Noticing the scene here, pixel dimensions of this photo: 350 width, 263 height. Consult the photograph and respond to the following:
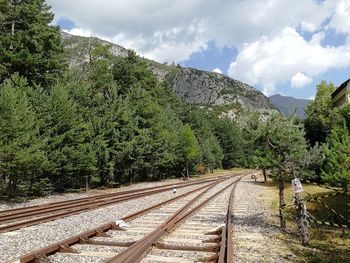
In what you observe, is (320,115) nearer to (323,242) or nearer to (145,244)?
(323,242)

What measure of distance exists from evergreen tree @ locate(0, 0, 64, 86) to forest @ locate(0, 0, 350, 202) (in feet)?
0.32

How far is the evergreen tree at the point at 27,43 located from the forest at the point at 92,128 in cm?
10

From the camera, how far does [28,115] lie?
24.4 meters

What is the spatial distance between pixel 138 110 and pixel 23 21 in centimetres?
1717

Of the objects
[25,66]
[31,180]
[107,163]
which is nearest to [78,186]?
[107,163]

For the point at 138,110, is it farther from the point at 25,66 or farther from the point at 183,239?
the point at 183,239

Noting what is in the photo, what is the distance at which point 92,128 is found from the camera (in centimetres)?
3444

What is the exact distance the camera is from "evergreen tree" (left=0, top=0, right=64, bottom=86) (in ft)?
120

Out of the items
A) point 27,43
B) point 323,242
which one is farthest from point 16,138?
point 27,43

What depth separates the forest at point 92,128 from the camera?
14.2m

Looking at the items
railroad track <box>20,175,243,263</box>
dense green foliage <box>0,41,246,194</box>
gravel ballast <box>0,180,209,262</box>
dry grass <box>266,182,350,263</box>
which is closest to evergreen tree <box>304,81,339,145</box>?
dense green foliage <box>0,41,246,194</box>

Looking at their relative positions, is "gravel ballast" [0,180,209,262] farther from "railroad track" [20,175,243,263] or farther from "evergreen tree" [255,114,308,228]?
"evergreen tree" [255,114,308,228]

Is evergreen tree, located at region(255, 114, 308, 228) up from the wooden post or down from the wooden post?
up

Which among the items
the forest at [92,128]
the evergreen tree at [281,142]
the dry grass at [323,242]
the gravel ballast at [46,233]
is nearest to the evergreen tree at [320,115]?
the forest at [92,128]
